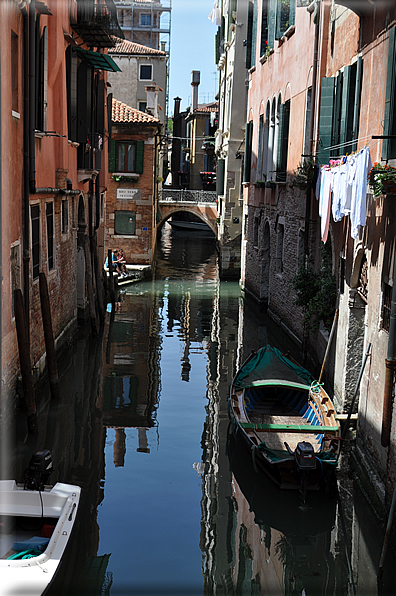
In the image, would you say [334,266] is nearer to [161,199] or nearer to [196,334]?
[196,334]

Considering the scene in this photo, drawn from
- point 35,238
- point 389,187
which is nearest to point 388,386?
point 389,187

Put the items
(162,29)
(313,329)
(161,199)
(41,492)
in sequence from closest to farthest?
(41,492)
(313,329)
(161,199)
(162,29)

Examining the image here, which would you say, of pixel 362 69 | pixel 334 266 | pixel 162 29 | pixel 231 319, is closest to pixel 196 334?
pixel 231 319

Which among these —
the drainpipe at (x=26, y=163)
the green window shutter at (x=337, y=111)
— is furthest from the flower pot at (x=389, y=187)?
the drainpipe at (x=26, y=163)

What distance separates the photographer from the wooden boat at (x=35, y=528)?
4.88 meters

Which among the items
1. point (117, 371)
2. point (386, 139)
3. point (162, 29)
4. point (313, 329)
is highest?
point (162, 29)

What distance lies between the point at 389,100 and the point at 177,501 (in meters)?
4.70

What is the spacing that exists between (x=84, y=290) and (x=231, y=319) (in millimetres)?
3839

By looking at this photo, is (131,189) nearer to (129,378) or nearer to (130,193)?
(130,193)

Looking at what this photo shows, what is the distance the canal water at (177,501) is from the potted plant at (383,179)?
325cm

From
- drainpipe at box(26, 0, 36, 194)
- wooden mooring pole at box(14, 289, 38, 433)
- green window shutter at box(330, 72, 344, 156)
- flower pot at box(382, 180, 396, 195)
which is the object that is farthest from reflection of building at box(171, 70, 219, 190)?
flower pot at box(382, 180, 396, 195)

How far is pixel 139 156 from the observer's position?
23.2 m

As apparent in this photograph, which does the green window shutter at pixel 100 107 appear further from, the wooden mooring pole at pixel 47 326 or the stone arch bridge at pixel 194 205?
the stone arch bridge at pixel 194 205

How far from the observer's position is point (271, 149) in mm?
16672
